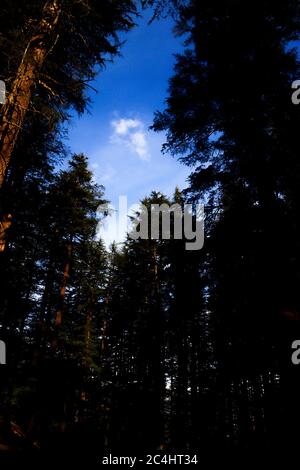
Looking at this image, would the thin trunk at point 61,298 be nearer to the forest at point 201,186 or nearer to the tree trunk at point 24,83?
the forest at point 201,186

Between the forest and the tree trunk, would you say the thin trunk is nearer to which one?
the forest

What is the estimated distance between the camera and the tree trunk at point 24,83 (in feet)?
14.7

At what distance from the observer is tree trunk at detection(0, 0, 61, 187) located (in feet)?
14.7

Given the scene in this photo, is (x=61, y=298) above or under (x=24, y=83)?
under

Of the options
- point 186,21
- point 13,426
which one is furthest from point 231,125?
point 13,426

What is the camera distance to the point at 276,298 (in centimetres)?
623

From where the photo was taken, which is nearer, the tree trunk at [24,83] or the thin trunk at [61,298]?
the tree trunk at [24,83]

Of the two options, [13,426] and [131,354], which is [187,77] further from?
[131,354]

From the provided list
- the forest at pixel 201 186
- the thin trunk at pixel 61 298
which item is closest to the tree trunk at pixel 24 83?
the forest at pixel 201 186

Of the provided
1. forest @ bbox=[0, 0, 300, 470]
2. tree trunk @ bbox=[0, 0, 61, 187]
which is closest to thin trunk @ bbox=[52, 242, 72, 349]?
forest @ bbox=[0, 0, 300, 470]

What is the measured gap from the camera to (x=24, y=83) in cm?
495

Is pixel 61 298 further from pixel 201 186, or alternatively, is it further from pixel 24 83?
pixel 24 83

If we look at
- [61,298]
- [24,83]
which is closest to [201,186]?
[24,83]

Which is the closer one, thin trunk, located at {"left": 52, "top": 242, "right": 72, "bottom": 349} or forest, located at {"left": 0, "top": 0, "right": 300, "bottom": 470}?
forest, located at {"left": 0, "top": 0, "right": 300, "bottom": 470}
